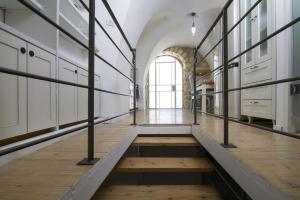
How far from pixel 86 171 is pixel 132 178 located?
3.75 feet

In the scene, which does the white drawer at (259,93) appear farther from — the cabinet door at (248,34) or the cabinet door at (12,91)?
the cabinet door at (12,91)

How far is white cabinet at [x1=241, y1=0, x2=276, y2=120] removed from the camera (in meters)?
2.39

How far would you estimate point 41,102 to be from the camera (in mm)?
1686

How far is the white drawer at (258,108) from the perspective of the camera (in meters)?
2.45

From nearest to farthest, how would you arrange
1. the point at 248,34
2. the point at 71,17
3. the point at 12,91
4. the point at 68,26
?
the point at 12,91 < the point at 68,26 < the point at 71,17 < the point at 248,34

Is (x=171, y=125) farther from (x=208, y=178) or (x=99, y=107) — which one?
(x=99, y=107)

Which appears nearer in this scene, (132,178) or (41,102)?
(41,102)

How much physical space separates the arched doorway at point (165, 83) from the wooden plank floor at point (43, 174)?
951 centimetres

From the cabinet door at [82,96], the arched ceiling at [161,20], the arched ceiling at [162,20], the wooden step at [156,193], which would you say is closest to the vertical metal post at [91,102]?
the wooden step at [156,193]

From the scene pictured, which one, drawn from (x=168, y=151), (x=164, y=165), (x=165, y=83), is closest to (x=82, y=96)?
(x=168, y=151)

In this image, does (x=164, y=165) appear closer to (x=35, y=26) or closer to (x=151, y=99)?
(x=35, y=26)

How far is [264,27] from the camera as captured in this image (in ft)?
8.73

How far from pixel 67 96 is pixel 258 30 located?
8.26 feet

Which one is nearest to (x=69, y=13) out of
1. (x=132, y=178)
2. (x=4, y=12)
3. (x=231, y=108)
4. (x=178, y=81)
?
(x=4, y=12)
